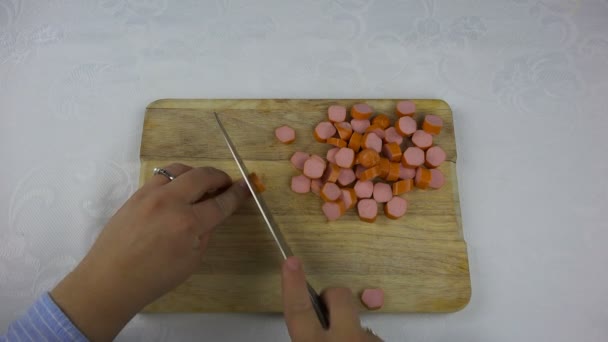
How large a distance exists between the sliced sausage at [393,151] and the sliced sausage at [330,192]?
0.76 feet

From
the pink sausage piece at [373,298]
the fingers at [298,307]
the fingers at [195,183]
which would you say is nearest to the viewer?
the fingers at [298,307]

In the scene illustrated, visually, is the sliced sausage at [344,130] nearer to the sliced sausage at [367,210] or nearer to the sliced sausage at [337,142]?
the sliced sausage at [337,142]

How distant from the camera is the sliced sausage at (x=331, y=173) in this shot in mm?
1475

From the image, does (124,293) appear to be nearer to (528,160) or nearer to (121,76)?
(121,76)

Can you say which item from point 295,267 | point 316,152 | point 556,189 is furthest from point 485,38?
point 295,267

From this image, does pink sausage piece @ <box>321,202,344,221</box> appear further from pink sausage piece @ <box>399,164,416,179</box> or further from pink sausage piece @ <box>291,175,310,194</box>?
pink sausage piece @ <box>399,164,416,179</box>

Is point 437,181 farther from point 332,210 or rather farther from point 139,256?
point 139,256

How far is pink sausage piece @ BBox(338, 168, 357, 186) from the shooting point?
149 centimetres

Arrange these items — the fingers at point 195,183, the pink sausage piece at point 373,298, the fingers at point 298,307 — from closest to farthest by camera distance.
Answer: the fingers at point 298,307
the fingers at point 195,183
the pink sausage piece at point 373,298

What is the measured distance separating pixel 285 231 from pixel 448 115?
75 cm

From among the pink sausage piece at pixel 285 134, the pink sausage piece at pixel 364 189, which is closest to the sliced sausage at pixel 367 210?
the pink sausage piece at pixel 364 189

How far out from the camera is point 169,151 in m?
1.54

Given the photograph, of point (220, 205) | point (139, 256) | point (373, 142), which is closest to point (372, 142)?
point (373, 142)

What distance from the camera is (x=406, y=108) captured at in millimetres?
1566
